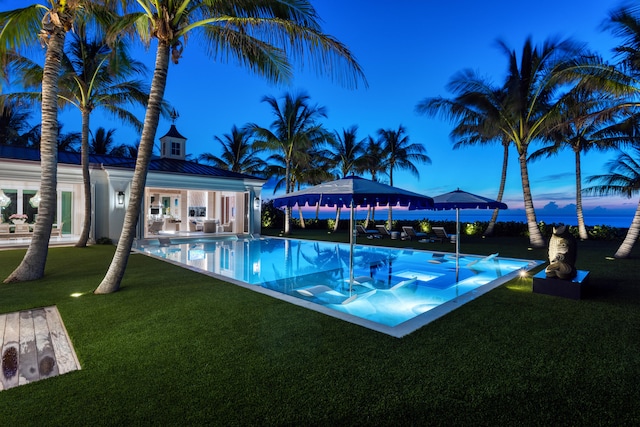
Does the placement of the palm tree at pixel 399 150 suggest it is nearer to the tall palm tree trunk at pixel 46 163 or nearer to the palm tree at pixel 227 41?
the palm tree at pixel 227 41

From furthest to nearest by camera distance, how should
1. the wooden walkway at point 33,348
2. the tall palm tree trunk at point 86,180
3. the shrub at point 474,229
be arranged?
the shrub at point 474,229
the tall palm tree trunk at point 86,180
the wooden walkway at point 33,348

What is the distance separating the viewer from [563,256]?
19.8 ft

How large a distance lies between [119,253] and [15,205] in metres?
16.4

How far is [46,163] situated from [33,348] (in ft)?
16.8

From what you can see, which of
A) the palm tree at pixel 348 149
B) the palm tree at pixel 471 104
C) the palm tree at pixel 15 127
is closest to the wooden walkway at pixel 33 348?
the palm tree at pixel 471 104

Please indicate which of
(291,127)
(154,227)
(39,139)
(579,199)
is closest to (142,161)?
(154,227)

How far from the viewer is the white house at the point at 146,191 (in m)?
15.1

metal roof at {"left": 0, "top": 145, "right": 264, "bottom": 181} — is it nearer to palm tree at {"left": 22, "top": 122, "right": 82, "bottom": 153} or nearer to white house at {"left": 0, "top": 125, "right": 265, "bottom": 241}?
white house at {"left": 0, "top": 125, "right": 265, "bottom": 241}

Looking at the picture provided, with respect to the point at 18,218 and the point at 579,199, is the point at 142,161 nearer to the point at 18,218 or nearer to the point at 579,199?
the point at 18,218

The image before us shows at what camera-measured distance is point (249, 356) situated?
343cm

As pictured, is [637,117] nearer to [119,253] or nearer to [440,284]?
[440,284]

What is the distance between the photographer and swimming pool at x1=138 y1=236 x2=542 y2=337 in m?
5.45

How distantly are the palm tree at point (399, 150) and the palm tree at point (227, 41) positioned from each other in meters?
18.7

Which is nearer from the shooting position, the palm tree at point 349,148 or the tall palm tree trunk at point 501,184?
the tall palm tree trunk at point 501,184
